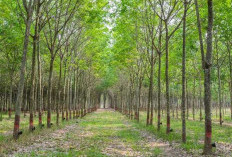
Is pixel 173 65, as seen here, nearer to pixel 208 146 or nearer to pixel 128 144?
pixel 128 144

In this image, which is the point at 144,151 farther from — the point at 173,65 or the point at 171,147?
the point at 173,65

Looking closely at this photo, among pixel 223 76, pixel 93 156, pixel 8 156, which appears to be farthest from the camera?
pixel 223 76

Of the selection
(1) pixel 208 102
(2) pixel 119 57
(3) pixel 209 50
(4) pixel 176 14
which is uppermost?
(4) pixel 176 14

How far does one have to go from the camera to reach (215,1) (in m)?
14.6

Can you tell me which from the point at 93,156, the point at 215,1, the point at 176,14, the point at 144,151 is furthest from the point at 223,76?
the point at 93,156

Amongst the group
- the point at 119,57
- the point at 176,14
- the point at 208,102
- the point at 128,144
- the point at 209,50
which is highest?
the point at 176,14

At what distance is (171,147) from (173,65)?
19.5 metres

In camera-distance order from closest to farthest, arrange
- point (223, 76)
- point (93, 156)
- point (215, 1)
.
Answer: point (93, 156) < point (215, 1) < point (223, 76)

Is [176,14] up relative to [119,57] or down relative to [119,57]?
up

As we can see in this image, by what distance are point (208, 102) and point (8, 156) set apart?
879 cm

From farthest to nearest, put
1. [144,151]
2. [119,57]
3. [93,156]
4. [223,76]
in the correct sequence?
[223,76], [119,57], [144,151], [93,156]

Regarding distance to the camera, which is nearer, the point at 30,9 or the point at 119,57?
the point at 30,9

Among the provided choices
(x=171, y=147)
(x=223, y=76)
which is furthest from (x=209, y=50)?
(x=223, y=76)

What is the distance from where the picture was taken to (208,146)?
998 cm
